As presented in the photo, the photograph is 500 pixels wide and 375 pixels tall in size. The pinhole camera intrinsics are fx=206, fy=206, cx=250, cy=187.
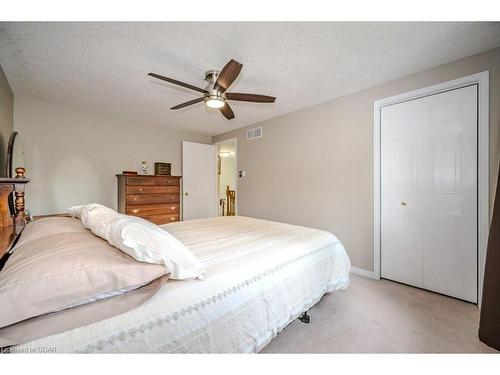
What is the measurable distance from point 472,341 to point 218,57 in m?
2.97

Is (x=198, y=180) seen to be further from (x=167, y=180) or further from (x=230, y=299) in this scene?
(x=230, y=299)

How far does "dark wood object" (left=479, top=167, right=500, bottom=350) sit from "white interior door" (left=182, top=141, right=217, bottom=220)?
13.4 ft

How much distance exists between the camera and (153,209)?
3.42 meters

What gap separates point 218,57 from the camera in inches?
73.4

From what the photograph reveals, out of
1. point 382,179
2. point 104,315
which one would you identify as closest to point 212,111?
point 382,179

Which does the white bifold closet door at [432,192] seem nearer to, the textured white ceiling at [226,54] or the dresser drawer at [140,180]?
the textured white ceiling at [226,54]

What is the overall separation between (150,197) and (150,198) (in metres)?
0.02

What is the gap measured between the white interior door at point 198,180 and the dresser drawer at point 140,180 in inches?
35.7

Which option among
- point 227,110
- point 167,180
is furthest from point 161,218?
point 227,110

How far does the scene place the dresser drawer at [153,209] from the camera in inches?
127

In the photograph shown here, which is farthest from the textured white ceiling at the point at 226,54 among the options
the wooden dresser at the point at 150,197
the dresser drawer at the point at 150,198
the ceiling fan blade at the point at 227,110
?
the dresser drawer at the point at 150,198

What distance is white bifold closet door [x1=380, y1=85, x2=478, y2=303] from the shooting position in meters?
1.94
